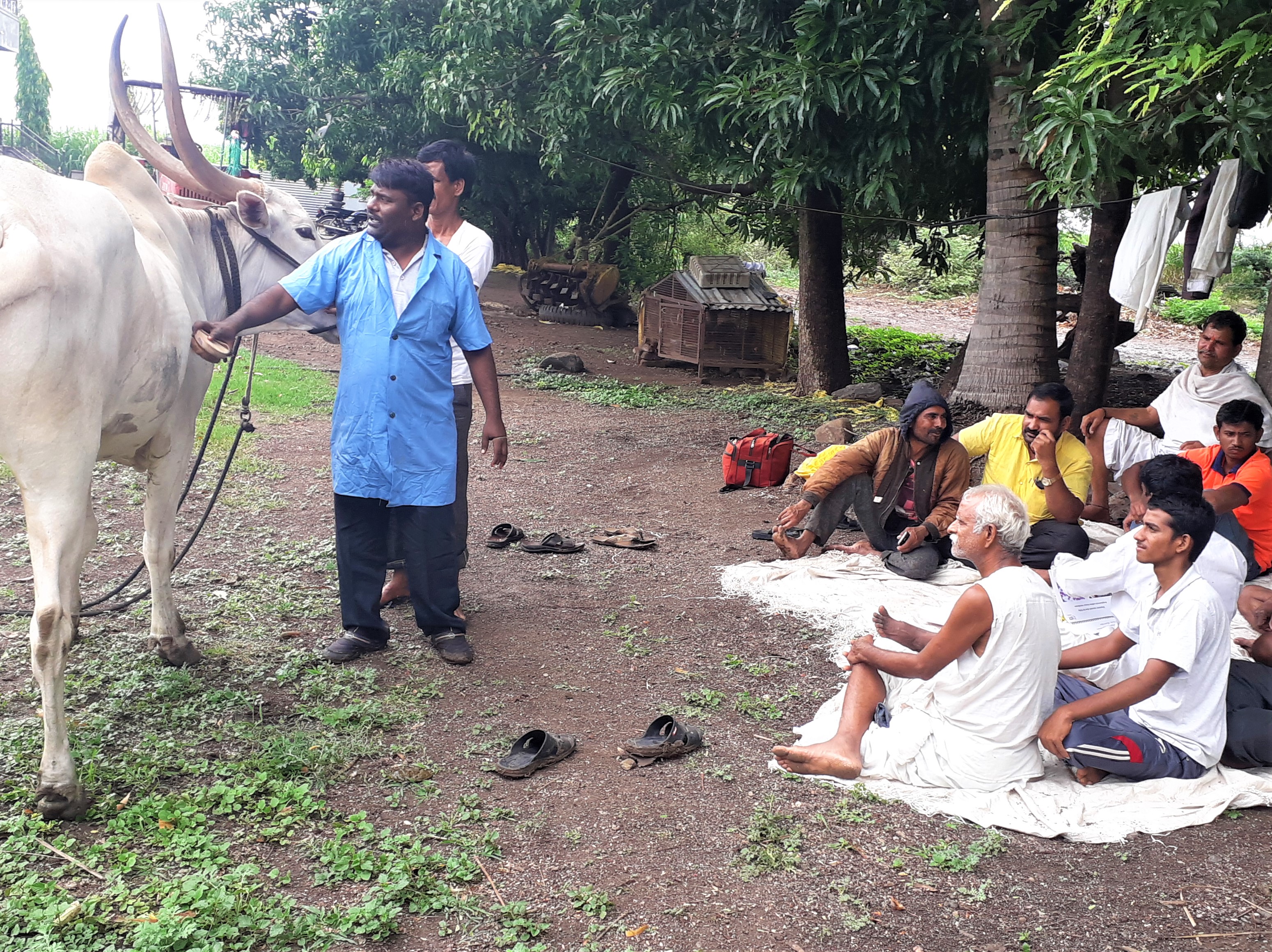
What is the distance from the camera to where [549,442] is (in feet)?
30.9

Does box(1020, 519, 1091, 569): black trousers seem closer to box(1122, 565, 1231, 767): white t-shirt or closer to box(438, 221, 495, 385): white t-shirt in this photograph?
box(1122, 565, 1231, 767): white t-shirt

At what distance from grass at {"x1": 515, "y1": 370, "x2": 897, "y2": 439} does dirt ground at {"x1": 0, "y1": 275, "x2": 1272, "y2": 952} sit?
381 cm

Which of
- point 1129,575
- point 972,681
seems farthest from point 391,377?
point 1129,575

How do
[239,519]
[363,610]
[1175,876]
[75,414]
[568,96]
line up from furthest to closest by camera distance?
[568,96], [239,519], [363,610], [75,414], [1175,876]

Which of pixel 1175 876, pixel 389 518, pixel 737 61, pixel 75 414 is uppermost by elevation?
pixel 737 61

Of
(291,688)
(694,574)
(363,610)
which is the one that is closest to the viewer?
(291,688)

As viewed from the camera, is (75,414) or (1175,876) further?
(75,414)

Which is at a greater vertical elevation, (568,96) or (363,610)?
(568,96)

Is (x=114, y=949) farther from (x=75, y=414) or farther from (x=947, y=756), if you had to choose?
(x=947, y=756)

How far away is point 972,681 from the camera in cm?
345

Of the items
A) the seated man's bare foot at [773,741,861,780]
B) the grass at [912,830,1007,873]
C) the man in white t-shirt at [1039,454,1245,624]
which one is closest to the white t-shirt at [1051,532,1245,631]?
the man in white t-shirt at [1039,454,1245,624]

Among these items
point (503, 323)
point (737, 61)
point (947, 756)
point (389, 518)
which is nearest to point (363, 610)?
point (389, 518)

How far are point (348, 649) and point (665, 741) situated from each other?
59.5 inches

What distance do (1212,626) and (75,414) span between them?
3.69 metres
